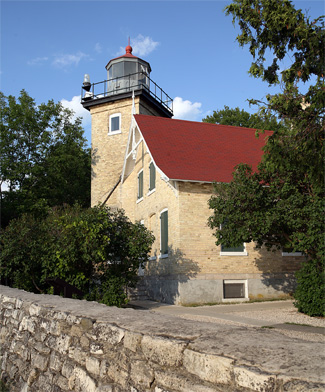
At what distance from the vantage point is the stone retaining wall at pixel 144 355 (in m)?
2.29

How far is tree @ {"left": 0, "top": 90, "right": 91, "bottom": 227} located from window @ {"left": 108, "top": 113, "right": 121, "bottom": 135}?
533cm

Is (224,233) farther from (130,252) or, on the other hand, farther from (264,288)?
(264,288)

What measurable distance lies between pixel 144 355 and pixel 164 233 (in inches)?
525

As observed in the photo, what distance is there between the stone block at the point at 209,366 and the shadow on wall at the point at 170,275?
1190 cm

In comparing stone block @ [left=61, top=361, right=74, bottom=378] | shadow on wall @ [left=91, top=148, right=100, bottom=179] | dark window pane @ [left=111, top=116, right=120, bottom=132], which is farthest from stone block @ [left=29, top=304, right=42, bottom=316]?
dark window pane @ [left=111, top=116, right=120, bottom=132]

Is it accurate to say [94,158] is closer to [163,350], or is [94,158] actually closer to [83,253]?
[83,253]

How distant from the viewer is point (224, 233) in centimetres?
1182

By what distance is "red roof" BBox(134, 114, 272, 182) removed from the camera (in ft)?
49.4

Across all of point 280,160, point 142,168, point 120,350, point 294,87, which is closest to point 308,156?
point 280,160

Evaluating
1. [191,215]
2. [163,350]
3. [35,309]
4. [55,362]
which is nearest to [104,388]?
[163,350]

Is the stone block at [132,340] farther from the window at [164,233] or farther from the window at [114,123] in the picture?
the window at [114,123]

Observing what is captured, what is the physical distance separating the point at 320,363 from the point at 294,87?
7.81 m

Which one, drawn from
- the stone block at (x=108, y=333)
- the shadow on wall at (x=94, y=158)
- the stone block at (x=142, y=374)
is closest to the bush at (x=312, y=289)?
the stone block at (x=108, y=333)

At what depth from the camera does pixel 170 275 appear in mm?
15258
